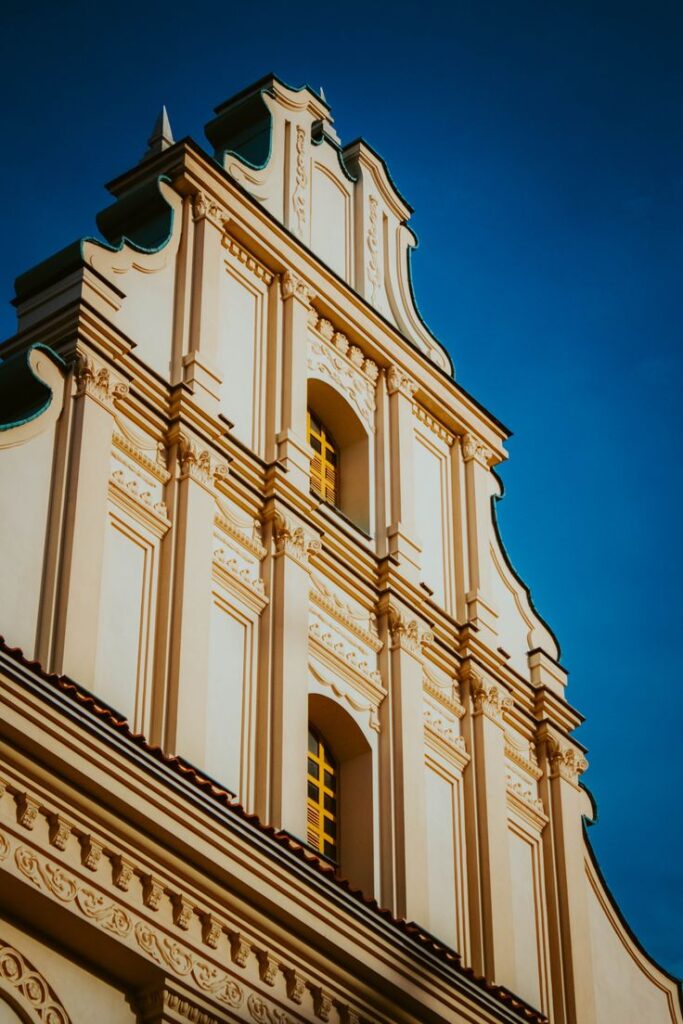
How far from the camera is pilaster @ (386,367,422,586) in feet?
83.6

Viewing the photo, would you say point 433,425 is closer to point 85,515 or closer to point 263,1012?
point 85,515

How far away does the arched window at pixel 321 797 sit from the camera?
74.5 ft

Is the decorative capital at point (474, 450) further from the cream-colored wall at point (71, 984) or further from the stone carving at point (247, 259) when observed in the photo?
the cream-colored wall at point (71, 984)

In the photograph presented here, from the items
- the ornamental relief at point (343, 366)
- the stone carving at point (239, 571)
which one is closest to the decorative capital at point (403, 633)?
the stone carving at point (239, 571)

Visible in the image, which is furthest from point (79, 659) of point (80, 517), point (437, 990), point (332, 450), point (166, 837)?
point (332, 450)

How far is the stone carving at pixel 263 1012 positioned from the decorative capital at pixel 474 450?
1090 cm

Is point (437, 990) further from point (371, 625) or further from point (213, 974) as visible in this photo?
point (371, 625)

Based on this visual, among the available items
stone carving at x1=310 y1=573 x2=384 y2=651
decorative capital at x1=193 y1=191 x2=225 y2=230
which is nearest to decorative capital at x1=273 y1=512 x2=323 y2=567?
stone carving at x1=310 y1=573 x2=384 y2=651

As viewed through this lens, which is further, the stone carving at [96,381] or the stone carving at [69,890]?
the stone carving at [96,381]

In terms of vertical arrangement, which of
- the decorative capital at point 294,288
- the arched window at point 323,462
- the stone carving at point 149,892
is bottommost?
the stone carving at point 149,892

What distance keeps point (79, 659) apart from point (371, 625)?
5262mm

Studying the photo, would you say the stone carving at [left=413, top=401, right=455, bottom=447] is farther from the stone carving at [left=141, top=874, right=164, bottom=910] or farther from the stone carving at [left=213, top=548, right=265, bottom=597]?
the stone carving at [left=141, top=874, right=164, bottom=910]

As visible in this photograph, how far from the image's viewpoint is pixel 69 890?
55.7 ft

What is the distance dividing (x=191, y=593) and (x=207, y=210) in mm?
5370
